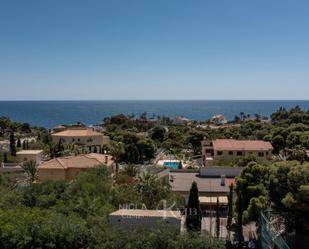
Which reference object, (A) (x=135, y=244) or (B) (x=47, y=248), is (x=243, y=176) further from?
(B) (x=47, y=248)

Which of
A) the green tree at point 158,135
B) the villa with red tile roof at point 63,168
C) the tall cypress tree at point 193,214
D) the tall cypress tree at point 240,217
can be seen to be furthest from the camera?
the green tree at point 158,135

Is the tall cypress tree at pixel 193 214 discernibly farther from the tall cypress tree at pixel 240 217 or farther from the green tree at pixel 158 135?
the green tree at pixel 158 135

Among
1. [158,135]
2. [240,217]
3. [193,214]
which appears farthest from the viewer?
[158,135]

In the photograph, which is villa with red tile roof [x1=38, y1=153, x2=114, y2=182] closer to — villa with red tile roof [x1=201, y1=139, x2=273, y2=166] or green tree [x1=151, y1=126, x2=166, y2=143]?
villa with red tile roof [x1=201, y1=139, x2=273, y2=166]

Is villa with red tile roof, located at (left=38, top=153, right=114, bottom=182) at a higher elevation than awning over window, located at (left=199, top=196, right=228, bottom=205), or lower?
higher

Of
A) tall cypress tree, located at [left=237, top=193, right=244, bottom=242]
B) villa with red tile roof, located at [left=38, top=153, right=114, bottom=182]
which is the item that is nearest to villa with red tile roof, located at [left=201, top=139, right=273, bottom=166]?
villa with red tile roof, located at [left=38, top=153, right=114, bottom=182]

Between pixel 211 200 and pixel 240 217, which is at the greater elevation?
pixel 240 217

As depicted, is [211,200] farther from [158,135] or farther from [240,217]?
[158,135]

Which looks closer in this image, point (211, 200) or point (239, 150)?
point (211, 200)

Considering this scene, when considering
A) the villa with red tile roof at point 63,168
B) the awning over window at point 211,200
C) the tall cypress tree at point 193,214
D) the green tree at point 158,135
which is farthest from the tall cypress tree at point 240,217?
the green tree at point 158,135

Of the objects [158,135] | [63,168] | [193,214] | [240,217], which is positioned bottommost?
[158,135]

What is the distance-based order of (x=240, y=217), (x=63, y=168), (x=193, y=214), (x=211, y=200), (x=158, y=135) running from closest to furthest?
1. (x=240, y=217)
2. (x=193, y=214)
3. (x=211, y=200)
4. (x=63, y=168)
5. (x=158, y=135)

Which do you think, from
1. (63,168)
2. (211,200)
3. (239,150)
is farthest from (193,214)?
(239,150)
